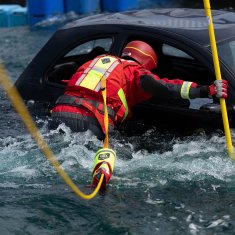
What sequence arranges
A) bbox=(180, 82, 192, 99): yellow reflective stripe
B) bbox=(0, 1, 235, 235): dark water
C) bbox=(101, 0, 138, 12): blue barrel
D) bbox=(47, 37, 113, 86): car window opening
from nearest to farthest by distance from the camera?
bbox=(0, 1, 235, 235): dark water → bbox=(180, 82, 192, 99): yellow reflective stripe → bbox=(47, 37, 113, 86): car window opening → bbox=(101, 0, 138, 12): blue barrel

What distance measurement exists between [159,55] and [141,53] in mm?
730

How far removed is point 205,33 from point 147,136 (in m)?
1.02

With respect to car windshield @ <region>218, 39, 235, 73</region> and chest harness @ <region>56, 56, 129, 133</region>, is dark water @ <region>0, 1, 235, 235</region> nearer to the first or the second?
chest harness @ <region>56, 56, 129, 133</region>

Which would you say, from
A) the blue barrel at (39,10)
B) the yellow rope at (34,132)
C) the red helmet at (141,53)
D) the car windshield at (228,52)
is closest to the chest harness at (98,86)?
the red helmet at (141,53)

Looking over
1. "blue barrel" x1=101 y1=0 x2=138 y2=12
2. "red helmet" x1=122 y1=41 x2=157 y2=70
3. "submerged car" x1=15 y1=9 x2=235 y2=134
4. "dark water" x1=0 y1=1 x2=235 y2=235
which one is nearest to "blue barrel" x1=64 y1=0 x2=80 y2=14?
"blue barrel" x1=101 y1=0 x2=138 y2=12

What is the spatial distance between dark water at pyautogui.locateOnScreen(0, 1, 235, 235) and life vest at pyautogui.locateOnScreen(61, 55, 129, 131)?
0.81 feet

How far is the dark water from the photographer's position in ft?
13.9

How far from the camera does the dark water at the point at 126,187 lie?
424 centimetres

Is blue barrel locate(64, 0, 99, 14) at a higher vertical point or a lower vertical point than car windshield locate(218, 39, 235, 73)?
lower

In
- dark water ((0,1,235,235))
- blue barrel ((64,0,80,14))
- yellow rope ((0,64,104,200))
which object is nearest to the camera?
dark water ((0,1,235,235))

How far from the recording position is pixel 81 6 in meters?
14.1

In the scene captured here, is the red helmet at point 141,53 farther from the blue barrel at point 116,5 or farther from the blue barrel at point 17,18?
the blue barrel at point 116,5

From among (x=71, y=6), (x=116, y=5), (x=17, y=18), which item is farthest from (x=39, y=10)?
(x=116, y=5)

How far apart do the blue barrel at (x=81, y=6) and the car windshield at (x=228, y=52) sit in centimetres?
903
